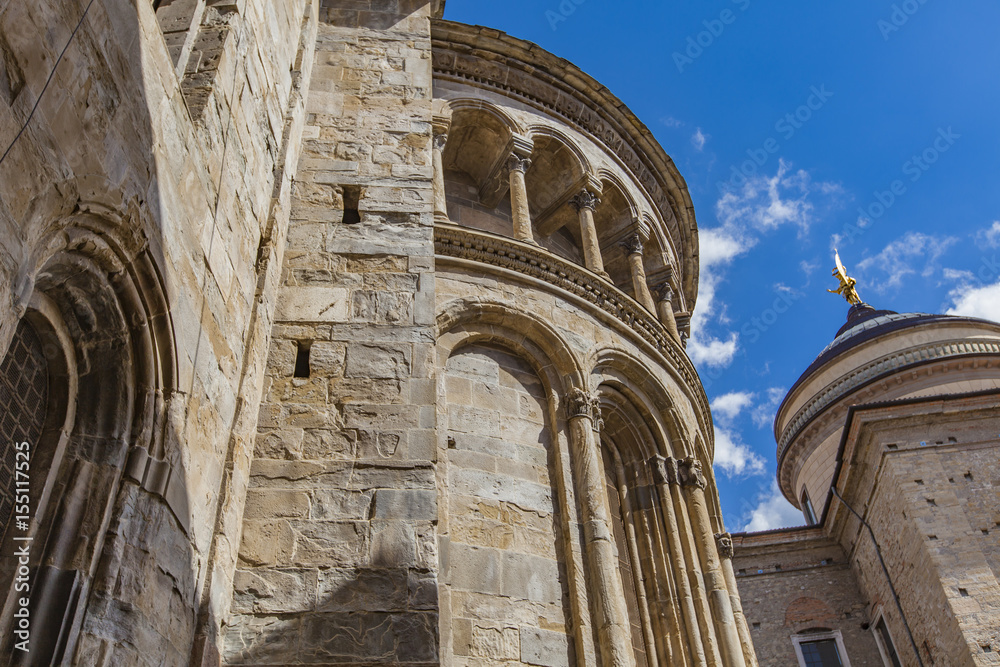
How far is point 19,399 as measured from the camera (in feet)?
13.0

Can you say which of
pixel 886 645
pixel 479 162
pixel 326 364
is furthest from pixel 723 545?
pixel 886 645

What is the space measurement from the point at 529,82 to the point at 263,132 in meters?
6.36

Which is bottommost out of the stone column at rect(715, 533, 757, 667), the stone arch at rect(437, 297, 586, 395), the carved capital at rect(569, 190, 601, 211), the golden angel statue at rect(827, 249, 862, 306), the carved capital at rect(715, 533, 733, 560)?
the stone column at rect(715, 533, 757, 667)

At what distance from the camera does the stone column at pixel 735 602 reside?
9.30m

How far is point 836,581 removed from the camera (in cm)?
2122

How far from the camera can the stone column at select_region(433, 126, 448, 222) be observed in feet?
34.0

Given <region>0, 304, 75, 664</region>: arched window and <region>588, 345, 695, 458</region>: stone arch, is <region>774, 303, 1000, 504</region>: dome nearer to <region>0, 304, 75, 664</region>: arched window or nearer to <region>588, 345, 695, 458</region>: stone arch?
<region>588, 345, 695, 458</region>: stone arch

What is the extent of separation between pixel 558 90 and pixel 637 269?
3000 mm

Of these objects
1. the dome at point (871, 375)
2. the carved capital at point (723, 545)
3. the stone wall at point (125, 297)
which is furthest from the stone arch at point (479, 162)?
the dome at point (871, 375)

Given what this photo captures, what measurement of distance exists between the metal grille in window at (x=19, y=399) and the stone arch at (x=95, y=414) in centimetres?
7

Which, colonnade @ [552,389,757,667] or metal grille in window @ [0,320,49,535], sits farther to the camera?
colonnade @ [552,389,757,667]

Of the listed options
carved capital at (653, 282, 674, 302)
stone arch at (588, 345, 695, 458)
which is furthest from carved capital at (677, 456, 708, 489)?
carved capital at (653, 282, 674, 302)

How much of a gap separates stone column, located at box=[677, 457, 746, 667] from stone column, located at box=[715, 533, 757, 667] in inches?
6.1

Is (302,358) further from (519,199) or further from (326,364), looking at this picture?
(519,199)
